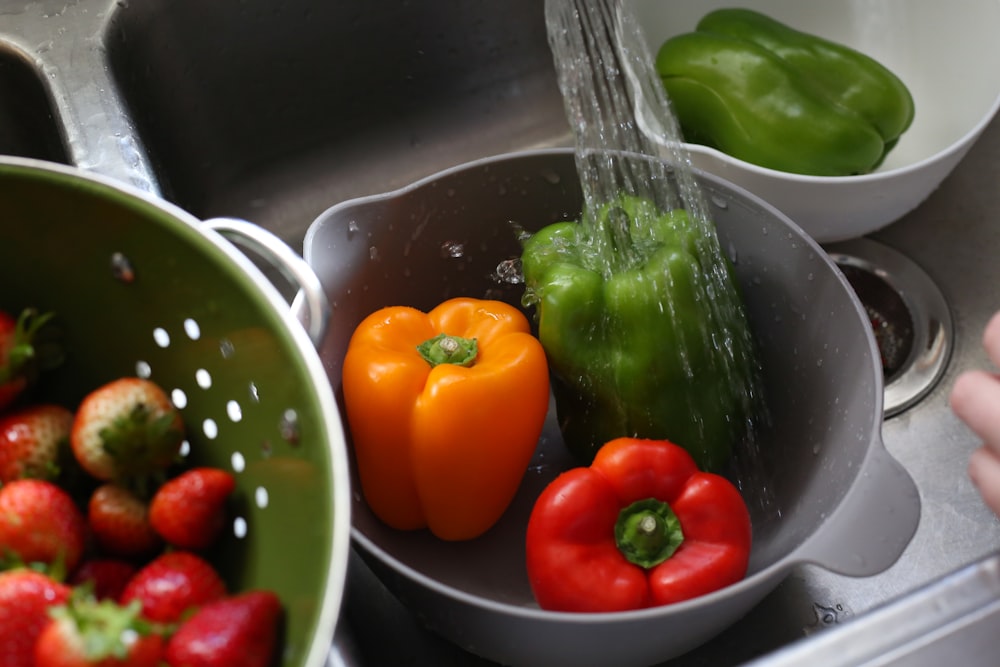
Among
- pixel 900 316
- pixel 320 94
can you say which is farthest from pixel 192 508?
pixel 900 316

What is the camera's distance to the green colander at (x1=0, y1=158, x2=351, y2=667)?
16.5 inches

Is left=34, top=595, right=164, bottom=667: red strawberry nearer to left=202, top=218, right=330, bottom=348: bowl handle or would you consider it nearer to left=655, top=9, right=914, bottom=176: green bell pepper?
left=202, top=218, right=330, bottom=348: bowl handle

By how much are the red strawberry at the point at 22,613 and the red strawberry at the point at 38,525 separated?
0.03 m

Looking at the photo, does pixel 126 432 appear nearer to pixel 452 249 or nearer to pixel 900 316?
pixel 452 249

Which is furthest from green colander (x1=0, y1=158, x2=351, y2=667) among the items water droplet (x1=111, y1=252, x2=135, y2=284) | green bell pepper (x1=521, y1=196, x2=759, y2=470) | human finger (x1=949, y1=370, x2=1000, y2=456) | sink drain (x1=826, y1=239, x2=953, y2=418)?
sink drain (x1=826, y1=239, x2=953, y2=418)

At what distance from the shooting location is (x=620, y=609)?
1.95 ft

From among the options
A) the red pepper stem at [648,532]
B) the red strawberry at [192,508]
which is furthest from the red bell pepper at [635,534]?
the red strawberry at [192,508]

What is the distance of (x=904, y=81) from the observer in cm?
91

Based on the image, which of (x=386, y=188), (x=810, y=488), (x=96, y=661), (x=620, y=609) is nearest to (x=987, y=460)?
(x=810, y=488)

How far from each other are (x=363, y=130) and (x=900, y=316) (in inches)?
22.2

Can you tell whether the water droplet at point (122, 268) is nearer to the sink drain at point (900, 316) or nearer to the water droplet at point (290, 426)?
the water droplet at point (290, 426)

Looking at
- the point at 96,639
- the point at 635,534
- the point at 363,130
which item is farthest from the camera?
the point at 363,130

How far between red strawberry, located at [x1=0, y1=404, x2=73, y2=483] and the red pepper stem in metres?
0.35

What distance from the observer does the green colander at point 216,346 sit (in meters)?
0.42
